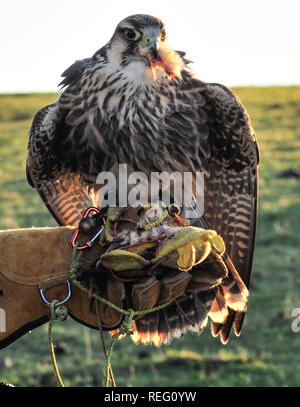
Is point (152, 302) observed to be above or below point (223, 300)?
above

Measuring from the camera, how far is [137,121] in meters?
4.28

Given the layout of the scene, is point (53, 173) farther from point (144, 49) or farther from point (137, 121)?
point (144, 49)

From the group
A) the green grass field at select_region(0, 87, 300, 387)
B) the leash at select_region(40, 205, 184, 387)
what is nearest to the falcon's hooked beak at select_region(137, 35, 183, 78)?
the leash at select_region(40, 205, 184, 387)

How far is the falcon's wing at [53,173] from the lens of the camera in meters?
4.47

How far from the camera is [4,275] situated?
3.34m

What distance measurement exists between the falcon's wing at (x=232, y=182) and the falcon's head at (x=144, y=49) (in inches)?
17.4

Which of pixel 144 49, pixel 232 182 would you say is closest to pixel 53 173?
pixel 144 49

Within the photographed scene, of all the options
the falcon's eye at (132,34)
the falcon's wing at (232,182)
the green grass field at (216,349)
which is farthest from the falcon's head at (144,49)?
the green grass field at (216,349)

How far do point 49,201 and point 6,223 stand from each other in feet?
18.2

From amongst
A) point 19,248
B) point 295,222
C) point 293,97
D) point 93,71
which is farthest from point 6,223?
point 293,97

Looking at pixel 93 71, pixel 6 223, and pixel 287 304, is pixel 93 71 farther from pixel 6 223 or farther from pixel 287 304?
pixel 6 223

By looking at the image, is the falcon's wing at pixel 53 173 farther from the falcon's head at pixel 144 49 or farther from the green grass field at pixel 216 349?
the green grass field at pixel 216 349

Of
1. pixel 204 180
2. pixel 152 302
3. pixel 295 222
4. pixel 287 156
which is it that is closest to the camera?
pixel 152 302

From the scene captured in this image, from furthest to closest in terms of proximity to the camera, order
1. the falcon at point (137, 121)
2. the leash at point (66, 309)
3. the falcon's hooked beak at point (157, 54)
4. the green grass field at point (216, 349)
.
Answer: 1. the green grass field at point (216, 349)
2. the falcon at point (137, 121)
3. the falcon's hooked beak at point (157, 54)
4. the leash at point (66, 309)
